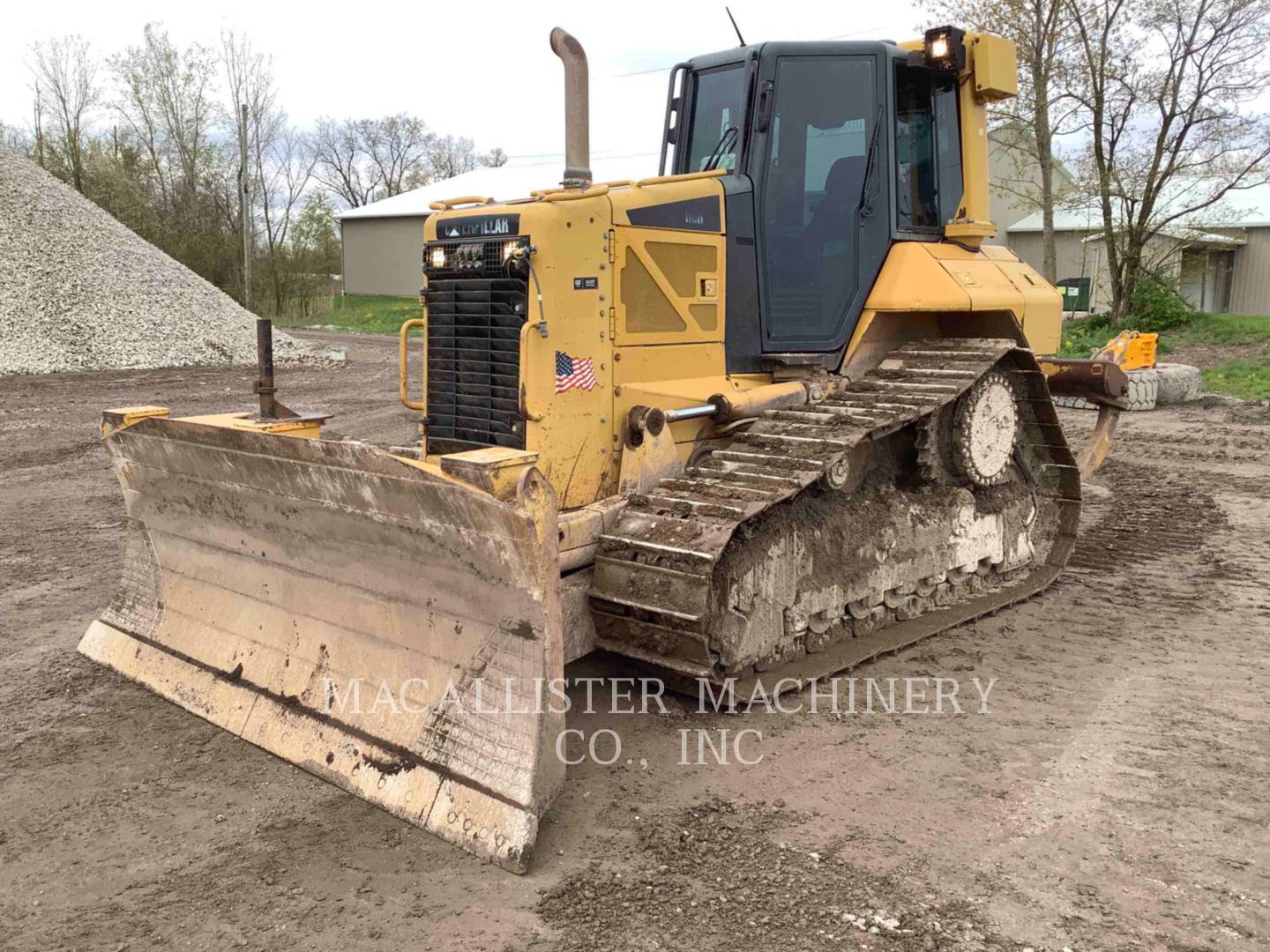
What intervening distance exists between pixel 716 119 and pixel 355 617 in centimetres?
314

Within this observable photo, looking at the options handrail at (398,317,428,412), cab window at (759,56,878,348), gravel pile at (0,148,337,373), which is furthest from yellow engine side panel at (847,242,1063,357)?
gravel pile at (0,148,337,373)

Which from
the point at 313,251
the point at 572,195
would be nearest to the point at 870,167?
the point at 572,195

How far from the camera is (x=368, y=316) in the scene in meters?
34.8

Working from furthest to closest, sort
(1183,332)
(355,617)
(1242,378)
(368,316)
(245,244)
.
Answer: (368,316) < (245,244) < (1183,332) < (1242,378) < (355,617)

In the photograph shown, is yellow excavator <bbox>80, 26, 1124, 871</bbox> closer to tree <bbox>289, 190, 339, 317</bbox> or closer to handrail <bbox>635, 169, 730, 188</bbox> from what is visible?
handrail <bbox>635, 169, 730, 188</bbox>

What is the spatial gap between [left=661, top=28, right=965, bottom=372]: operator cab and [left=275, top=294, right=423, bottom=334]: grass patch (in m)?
25.9

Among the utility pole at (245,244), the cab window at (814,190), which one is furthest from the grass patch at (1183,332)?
the utility pole at (245,244)

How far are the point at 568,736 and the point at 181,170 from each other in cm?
4392

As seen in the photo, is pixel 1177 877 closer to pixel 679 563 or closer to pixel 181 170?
pixel 679 563

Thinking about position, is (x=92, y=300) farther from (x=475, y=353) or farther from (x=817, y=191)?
(x=817, y=191)

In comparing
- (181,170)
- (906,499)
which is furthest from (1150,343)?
(181,170)

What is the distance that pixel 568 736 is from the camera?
4305mm

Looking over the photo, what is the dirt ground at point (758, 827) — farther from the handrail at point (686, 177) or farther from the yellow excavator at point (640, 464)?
the handrail at point (686, 177)

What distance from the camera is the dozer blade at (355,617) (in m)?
3.56
